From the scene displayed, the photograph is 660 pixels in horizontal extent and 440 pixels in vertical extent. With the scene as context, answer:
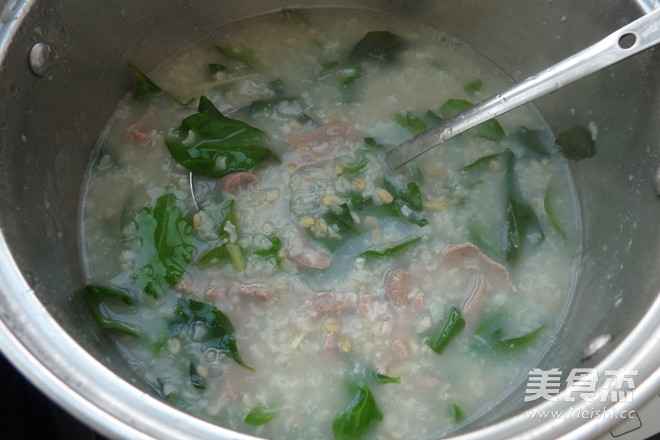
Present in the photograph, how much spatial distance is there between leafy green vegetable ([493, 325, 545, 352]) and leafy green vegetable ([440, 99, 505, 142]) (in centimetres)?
62

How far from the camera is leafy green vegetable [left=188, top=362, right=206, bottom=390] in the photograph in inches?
65.8

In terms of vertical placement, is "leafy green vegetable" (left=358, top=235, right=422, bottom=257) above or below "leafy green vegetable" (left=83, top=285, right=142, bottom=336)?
above

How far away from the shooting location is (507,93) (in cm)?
168

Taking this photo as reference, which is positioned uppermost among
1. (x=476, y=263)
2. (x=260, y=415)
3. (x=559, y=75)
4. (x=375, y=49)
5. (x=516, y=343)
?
(x=559, y=75)

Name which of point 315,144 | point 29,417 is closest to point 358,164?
point 315,144

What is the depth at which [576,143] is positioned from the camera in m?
2.05

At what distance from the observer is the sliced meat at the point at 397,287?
1792 millimetres

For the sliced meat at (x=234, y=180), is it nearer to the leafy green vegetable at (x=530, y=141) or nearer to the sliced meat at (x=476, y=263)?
the sliced meat at (x=476, y=263)

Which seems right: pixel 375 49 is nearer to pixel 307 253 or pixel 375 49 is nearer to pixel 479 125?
pixel 479 125

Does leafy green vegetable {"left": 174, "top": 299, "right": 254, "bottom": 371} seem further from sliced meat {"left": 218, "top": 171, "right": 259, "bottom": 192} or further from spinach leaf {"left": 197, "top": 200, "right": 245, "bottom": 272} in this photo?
sliced meat {"left": 218, "top": 171, "right": 259, "bottom": 192}

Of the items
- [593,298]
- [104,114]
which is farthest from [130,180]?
[593,298]

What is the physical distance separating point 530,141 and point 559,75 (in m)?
0.53

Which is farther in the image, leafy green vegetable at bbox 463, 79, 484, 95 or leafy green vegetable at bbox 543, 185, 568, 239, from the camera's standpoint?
leafy green vegetable at bbox 463, 79, 484, 95

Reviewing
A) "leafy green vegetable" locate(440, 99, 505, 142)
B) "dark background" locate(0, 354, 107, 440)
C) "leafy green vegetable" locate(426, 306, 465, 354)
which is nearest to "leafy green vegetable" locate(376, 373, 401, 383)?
"leafy green vegetable" locate(426, 306, 465, 354)
